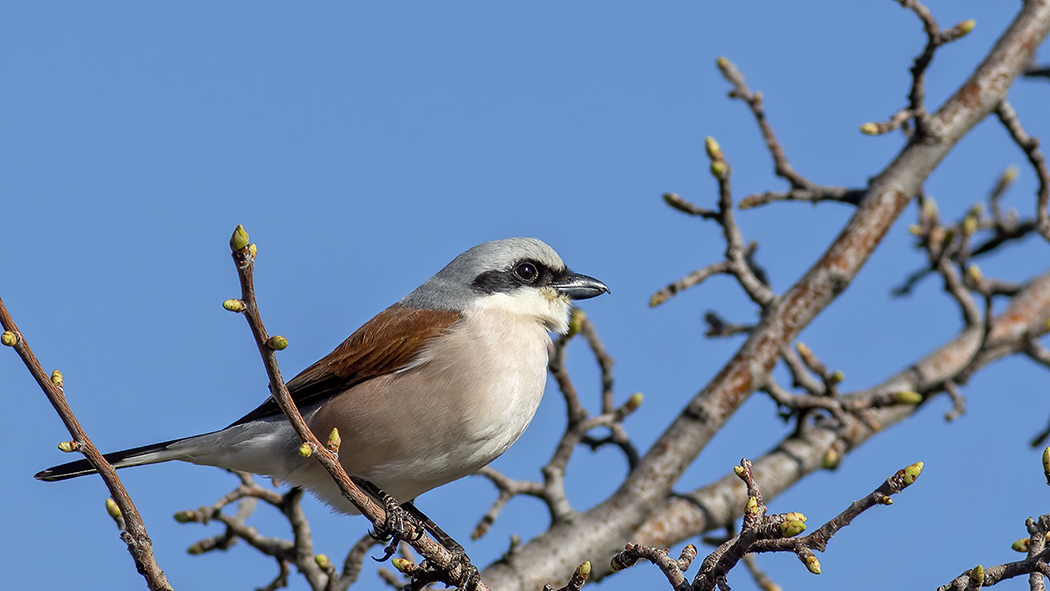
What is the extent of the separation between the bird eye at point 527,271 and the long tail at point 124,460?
1.69m

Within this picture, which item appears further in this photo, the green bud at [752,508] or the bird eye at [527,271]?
the bird eye at [527,271]

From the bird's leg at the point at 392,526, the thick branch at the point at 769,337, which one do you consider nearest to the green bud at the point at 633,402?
the thick branch at the point at 769,337

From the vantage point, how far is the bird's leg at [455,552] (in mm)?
3928

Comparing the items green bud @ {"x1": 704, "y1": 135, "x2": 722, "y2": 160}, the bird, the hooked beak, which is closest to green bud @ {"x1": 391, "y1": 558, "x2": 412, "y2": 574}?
the bird

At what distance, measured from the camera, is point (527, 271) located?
488 cm

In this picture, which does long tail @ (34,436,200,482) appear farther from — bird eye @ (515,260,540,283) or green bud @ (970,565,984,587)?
green bud @ (970,565,984,587)

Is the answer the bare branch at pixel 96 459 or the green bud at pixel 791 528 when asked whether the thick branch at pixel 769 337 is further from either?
the green bud at pixel 791 528

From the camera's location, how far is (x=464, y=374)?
4289mm

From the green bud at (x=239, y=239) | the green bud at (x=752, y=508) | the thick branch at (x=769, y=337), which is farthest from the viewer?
the thick branch at (x=769, y=337)

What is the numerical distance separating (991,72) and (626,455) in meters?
3.13

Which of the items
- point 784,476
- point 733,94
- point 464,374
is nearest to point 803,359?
point 784,476

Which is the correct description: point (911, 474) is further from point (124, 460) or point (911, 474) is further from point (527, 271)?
point (124, 460)

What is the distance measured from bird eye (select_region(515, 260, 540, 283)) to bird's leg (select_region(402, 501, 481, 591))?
1.21 metres

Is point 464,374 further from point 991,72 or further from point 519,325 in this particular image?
point 991,72
